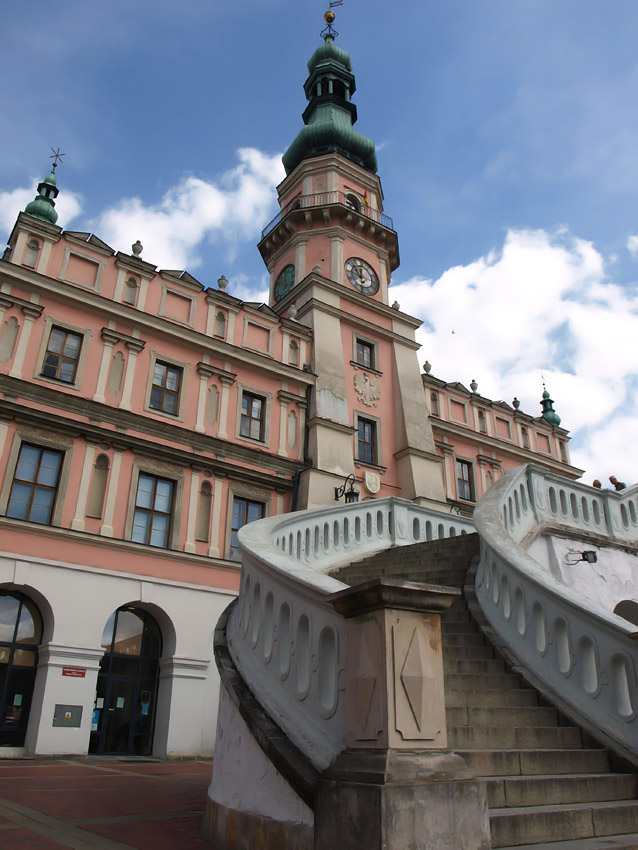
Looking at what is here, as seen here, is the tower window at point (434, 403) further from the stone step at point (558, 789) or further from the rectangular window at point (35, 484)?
the stone step at point (558, 789)

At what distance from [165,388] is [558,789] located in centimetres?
1574

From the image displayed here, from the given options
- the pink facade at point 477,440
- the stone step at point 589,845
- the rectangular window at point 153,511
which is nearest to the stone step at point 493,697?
the stone step at point 589,845

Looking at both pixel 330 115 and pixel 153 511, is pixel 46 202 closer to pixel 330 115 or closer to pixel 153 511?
pixel 330 115

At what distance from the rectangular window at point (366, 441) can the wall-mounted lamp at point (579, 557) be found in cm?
1149

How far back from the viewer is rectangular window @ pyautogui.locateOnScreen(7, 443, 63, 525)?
14.7m

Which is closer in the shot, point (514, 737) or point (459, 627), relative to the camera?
point (514, 737)

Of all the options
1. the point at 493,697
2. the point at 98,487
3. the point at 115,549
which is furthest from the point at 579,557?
the point at 98,487

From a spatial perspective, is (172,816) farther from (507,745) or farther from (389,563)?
(389,563)

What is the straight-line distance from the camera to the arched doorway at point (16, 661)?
13.8 meters

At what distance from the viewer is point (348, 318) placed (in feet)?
77.9

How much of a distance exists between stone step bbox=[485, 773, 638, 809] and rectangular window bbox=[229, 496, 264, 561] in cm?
1371

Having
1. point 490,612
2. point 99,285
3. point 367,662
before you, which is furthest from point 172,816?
point 99,285

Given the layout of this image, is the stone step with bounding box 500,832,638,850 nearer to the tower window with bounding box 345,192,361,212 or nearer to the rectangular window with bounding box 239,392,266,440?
the rectangular window with bounding box 239,392,266,440

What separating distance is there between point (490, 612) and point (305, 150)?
27.4 m
